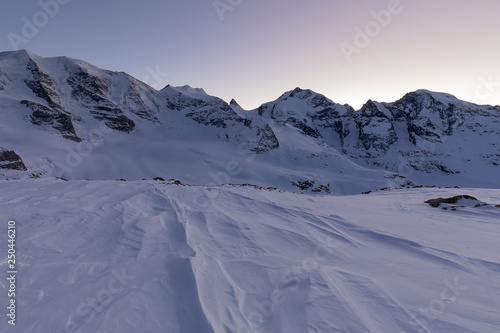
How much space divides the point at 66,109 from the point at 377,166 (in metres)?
98.5

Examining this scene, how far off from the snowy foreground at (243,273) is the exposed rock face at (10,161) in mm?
23817

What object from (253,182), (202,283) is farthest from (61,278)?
(253,182)

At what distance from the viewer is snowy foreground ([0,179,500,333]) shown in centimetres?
250

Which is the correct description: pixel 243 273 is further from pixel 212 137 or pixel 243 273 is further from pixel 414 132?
pixel 414 132

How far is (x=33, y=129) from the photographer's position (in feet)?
130

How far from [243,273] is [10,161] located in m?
31.8

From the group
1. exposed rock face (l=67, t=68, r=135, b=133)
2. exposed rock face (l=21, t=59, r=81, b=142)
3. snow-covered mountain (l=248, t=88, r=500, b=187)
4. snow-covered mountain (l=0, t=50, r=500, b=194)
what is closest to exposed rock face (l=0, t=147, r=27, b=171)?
snow-covered mountain (l=0, t=50, r=500, b=194)

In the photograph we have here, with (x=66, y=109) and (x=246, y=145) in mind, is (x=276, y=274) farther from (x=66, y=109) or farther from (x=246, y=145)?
(x=66, y=109)

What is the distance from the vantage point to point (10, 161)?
24.0m

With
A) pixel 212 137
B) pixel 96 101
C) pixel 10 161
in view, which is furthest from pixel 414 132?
pixel 10 161

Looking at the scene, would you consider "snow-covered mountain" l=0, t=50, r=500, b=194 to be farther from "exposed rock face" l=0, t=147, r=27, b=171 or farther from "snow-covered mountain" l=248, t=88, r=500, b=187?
"exposed rock face" l=0, t=147, r=27, b=171

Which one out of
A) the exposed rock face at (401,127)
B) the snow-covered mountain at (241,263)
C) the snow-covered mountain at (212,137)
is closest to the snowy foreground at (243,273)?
the snow-covered mountain at (241,263)

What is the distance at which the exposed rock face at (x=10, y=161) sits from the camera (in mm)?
23250

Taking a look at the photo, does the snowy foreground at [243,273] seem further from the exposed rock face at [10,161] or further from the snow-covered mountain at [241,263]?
the exposed rock face at [10,161]
